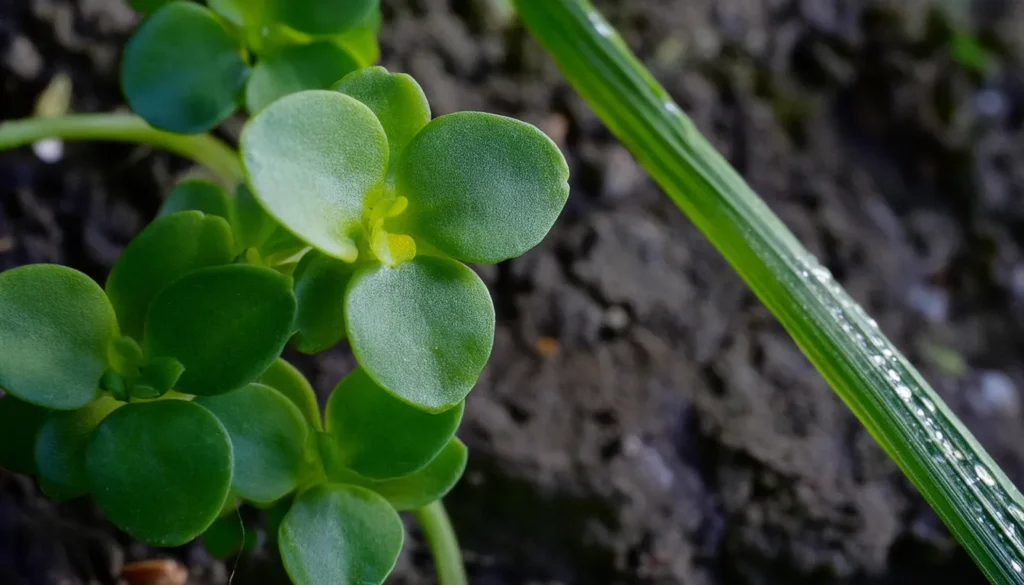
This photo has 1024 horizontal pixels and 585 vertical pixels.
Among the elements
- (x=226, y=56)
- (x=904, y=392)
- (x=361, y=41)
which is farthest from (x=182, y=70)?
(x=904, y=392)

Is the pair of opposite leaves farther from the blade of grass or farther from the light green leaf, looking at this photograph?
the blade of grass

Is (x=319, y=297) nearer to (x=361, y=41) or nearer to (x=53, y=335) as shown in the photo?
(x=53, y=335)

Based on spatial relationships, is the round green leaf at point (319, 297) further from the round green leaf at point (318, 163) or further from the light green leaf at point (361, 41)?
the light green leaf at point (361, 41)

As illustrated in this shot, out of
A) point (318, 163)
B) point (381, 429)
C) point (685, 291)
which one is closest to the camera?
point (318, 163)

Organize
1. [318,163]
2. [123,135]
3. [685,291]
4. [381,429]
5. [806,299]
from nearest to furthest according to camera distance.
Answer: [318,163] < [381,429] < [806,299] < [123,135] < [685,291]

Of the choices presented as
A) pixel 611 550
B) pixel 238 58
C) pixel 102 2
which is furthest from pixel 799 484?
pixel 102 2

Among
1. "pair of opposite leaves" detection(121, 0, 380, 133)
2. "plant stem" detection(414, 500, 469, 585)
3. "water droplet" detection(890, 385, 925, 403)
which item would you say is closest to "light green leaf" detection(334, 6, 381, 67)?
"pair of opposite leaves" detection(121, 0, 380, 133)

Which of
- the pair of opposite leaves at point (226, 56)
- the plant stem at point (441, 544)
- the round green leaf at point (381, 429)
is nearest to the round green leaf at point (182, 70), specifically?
the pair of opposite leaves at point (226, 56)
